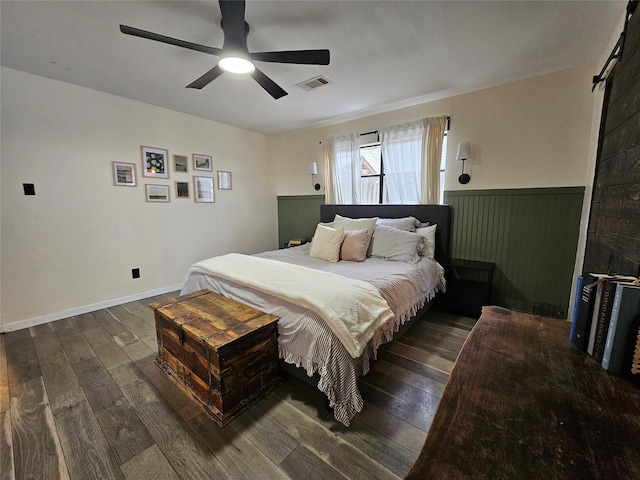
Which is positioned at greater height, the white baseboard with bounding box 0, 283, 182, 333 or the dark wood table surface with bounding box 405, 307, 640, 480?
the dark wood table surface with bounding box 405, 307, 640, 480

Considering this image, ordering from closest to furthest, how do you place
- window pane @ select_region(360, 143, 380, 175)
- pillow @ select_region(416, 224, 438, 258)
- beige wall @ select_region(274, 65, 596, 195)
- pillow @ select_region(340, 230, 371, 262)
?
beige wall @ select_region(274, 65, 596, 195)
pillow @ select_region(340, 230, 371, 262)
pillow @ select_region(416, 224, 438, 258)
window pane @ select_region(360, 143, 380, 175)

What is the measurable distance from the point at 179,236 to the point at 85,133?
153cm

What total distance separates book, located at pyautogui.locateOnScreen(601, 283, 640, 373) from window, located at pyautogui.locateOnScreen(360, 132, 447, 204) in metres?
2.93

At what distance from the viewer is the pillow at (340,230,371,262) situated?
275 centimetres

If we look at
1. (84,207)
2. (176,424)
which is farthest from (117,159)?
(176,424)

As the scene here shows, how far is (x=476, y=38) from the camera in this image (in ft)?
6.50

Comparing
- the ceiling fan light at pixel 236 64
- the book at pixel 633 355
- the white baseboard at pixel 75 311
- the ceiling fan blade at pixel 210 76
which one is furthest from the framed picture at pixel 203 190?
the book at pixel 633 355

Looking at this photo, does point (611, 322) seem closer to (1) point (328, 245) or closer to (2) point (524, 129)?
(1) point (328, 245)

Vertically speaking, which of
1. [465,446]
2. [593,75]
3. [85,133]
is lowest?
[465,446]

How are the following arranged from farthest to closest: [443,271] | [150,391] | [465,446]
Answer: [443,271], [150,391], [465,446]

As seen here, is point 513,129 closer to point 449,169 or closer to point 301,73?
point 449,169

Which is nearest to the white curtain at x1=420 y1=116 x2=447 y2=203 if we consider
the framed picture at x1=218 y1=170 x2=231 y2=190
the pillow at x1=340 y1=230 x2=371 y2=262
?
the pillow at x1=340 y1=230 x2=371 y2=262

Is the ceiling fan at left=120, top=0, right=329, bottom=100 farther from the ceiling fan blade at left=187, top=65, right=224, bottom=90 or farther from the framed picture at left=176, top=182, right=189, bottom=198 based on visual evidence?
the framed picture at left=176, top=182, right=189, bottom=198

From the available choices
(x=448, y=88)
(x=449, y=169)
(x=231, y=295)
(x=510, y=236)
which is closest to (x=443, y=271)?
(x=510, y=236)
